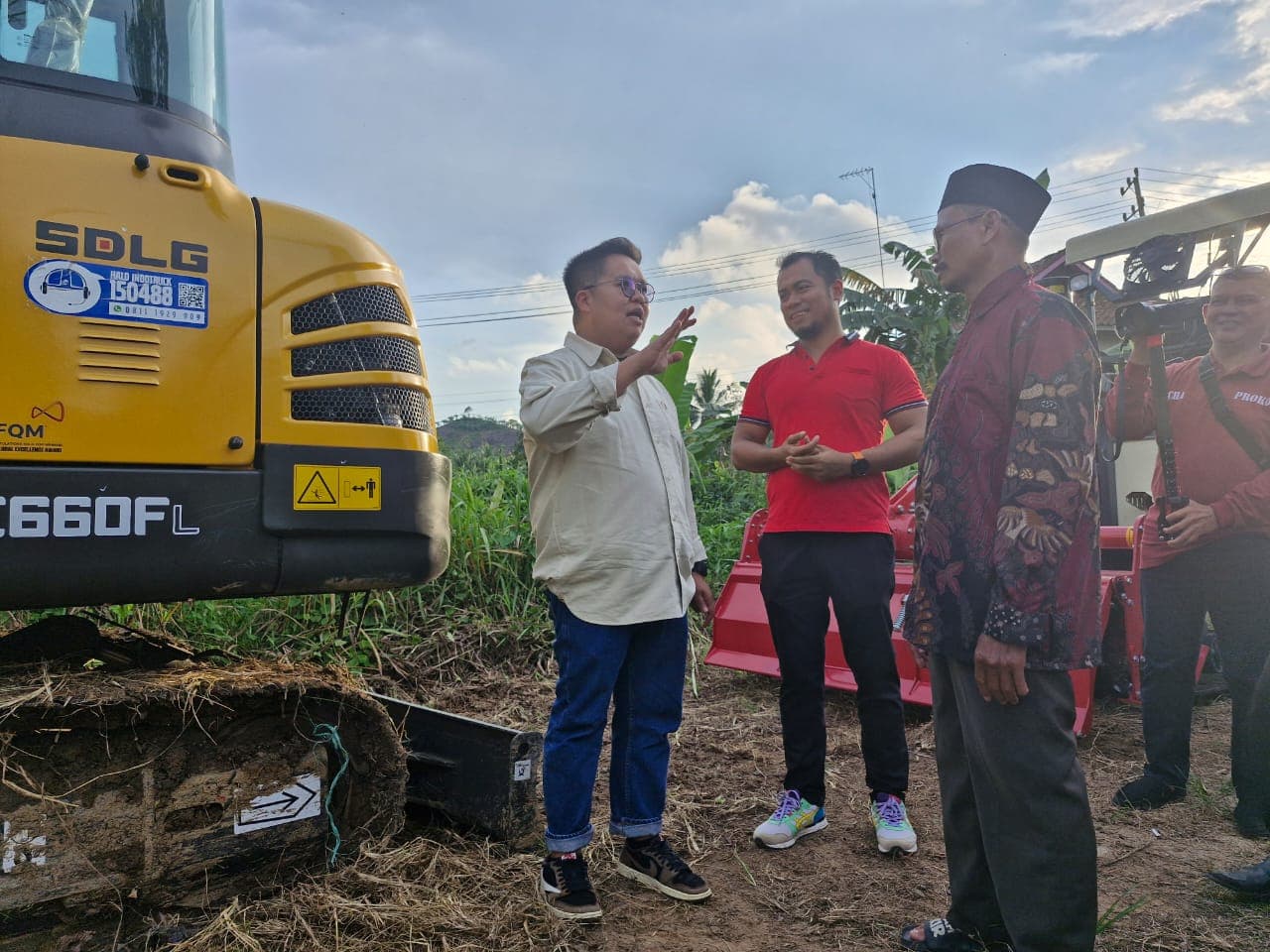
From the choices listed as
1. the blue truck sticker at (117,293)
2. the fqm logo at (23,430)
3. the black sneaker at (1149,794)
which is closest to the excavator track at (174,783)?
the fqm logo at (23,430)

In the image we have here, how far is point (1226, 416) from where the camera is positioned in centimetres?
338

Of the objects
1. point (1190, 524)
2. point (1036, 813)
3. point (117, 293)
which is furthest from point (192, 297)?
point (1190, 524)

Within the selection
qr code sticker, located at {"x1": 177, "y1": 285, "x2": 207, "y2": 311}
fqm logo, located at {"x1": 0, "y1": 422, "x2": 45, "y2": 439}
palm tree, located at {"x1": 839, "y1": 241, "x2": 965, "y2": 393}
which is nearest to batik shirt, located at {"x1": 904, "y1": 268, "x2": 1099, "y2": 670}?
qr code sticker, located at {"x1": 177, "y1": 285, "x2": 207, "y2": 311}

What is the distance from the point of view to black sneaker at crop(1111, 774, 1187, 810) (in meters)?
3.39

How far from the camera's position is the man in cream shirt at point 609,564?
8.48 ft

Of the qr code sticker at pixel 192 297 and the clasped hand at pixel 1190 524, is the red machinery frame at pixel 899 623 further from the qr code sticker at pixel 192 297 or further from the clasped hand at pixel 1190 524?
the qr code sticker at pixel 192 297

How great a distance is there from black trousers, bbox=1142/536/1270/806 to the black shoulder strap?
30 centimetres

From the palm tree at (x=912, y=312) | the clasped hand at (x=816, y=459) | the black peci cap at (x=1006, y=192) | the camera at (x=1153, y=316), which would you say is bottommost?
the clasped hand at (x=816, y=459)

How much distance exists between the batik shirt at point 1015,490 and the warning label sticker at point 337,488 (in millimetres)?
1381

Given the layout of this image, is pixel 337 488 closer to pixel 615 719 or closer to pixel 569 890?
pixel 615 719

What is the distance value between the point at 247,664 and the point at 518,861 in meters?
1.02

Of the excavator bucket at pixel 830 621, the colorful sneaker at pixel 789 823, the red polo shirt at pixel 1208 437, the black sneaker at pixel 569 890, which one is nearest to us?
the black sneaker at pixel 569 890

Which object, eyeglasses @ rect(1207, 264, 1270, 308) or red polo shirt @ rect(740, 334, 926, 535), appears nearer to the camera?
red polo shirt @ rect(740, 334, 926, 535)

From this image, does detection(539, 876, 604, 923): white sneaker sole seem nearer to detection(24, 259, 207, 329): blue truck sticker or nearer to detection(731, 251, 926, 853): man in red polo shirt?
detection(731, 251, 926, 853): man in red polo shirt
